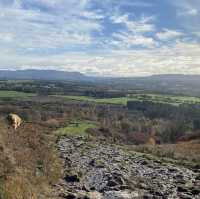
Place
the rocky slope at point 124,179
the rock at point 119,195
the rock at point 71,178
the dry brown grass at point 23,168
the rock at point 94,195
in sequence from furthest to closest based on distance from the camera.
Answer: the rock at point 71,178 < the rocky slope at point 124,179 < the rock at point 119,195 < the rock at point 94,195 < the dry brown grass at point 23,168

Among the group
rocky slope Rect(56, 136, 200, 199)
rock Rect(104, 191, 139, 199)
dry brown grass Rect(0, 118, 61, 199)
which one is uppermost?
dry brown grass Rect(0, 118, 61, 199)

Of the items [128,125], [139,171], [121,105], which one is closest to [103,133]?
[128,125]

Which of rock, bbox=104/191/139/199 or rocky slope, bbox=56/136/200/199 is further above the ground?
rock, bbox=104/191/139/199

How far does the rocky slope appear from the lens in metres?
21.5

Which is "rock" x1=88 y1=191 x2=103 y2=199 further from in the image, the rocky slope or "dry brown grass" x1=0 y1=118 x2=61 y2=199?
"dry brown grass" x1=0 y1=118 x2=61 y2=199

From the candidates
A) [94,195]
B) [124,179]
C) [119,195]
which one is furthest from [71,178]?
[119,195]

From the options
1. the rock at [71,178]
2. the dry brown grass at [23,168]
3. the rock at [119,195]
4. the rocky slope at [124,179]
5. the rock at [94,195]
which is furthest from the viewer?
the rock at [71,178]

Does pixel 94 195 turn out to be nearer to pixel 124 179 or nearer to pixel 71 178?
pixel 71 178

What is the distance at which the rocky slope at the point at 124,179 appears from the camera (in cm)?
2155

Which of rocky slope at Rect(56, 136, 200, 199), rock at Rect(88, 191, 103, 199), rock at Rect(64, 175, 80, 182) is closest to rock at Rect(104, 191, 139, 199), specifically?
rocky slope at Rect(56, 136, 200, 199)

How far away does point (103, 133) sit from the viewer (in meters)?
81.8

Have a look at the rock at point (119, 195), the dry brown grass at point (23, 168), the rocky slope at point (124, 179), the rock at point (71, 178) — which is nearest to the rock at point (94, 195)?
the rocky slope at point (124, 179)

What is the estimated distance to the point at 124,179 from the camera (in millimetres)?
25266

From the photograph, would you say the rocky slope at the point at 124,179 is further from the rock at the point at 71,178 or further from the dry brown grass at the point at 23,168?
the dry brown grass at the point at 23,168
